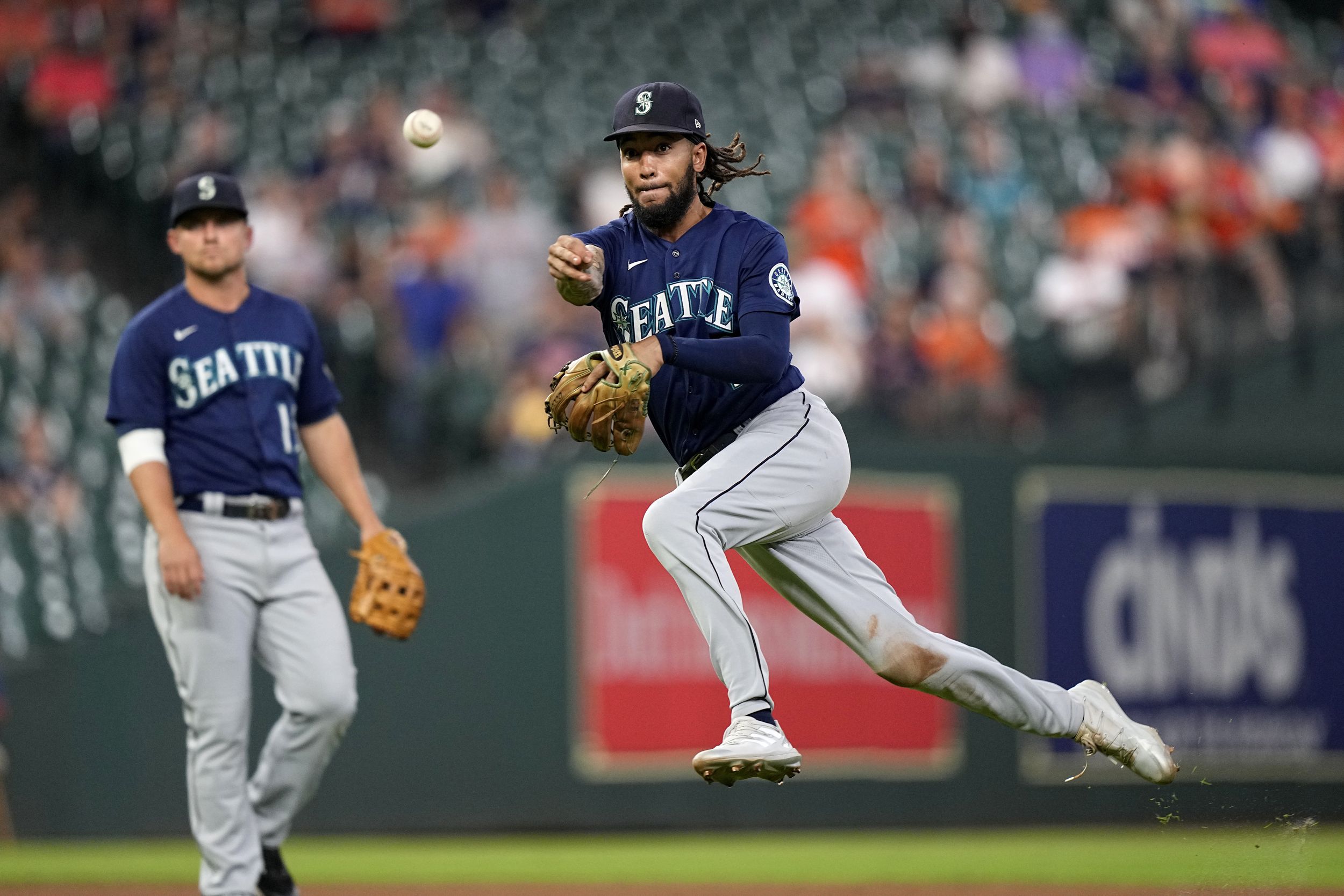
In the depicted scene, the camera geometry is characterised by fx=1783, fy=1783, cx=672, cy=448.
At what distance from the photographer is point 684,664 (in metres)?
9.19

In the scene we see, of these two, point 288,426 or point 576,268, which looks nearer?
point 576,268

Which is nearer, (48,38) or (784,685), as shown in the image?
(784,685)

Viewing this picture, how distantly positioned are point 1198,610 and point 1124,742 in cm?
503

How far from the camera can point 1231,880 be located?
5.95m

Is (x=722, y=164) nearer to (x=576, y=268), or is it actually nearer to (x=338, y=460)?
(x=576, y=268)

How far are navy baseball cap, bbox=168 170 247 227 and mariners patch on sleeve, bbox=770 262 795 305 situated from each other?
180cm

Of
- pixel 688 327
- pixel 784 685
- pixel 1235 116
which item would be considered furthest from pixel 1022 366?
pixel 688 327

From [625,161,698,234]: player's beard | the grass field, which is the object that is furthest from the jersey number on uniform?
the grass field

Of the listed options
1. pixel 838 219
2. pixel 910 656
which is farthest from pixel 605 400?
pixel 838 219

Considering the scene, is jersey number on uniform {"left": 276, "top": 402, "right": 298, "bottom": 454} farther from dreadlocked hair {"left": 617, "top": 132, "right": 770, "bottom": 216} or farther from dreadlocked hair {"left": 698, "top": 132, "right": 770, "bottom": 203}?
dreadlocked hair {"left": 698, "top": 132, "right": 770, "bottom": 203}

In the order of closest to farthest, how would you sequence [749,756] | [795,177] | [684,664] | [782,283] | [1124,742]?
[749,756]
[782,283]
[1124,742]
[684,664]
[795,177]

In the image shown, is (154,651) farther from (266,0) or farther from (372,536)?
(266,0)

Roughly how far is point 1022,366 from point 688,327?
5.99 m

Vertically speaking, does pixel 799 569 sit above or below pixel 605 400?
below
